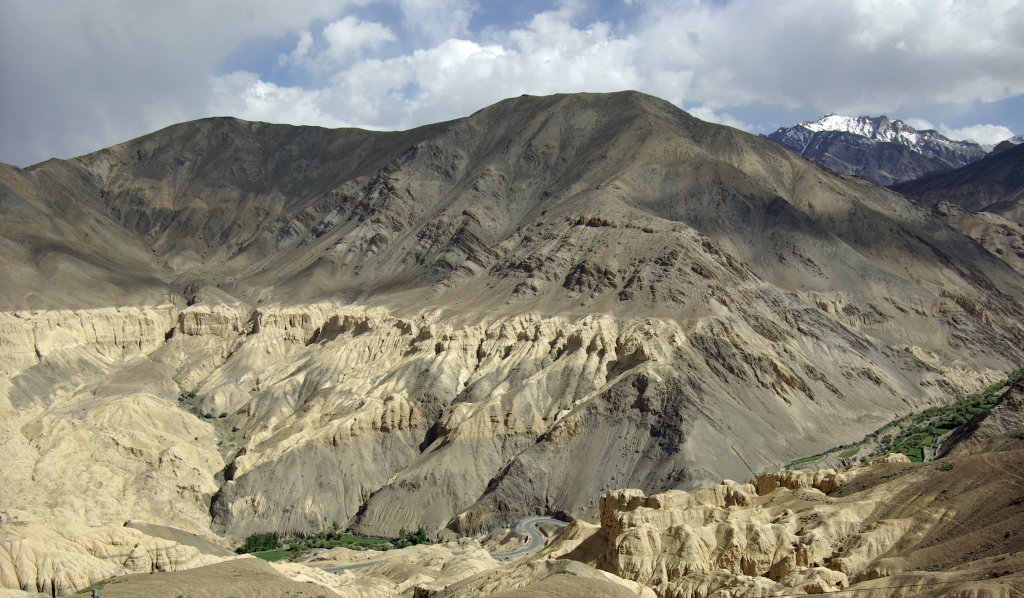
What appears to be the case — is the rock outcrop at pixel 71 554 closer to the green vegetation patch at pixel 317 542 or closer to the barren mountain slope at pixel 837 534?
the barren mountain slope at pixel 837 534

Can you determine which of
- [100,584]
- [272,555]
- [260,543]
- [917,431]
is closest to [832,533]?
[100,584]

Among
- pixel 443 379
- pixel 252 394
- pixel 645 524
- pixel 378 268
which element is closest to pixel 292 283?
pixel 378 268

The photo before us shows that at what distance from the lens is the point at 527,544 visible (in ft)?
226

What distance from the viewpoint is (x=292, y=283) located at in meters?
146

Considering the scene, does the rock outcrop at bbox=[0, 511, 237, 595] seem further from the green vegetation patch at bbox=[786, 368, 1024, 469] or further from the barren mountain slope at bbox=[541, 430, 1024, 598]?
the green vegetation patch at bbox=[786, 368, 1024, 469]

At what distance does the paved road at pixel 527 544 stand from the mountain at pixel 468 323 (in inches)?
83.9

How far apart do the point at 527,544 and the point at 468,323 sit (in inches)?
1854

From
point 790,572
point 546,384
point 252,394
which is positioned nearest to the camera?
point 790,572

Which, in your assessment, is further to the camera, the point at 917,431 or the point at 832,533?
the point at 917,431

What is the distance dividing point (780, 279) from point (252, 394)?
259 feet

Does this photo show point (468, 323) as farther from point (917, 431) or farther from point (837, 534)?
point (837, 534)

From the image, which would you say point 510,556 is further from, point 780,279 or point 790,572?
point 780,279

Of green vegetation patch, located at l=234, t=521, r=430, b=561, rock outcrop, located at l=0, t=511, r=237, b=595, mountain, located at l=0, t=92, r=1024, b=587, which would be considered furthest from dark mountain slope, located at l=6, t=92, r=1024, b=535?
rock outcrop, located at l=0, t=511, r=237, b=595

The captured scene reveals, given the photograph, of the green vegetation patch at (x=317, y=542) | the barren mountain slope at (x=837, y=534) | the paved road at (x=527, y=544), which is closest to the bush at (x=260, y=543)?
the green vegetation patch at (x=317, y=542)
